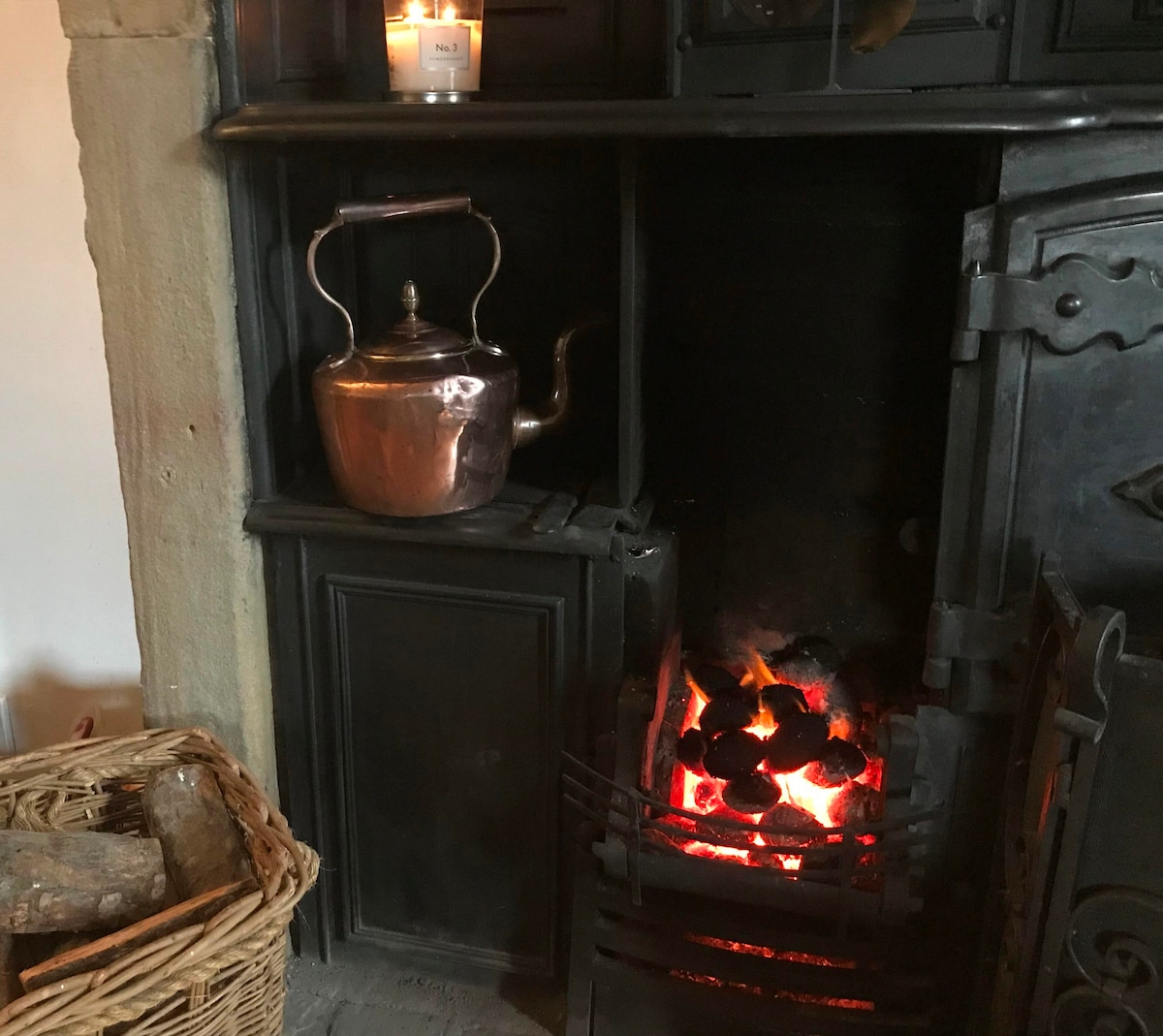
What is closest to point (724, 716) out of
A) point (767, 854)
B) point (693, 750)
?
point (693, 750)

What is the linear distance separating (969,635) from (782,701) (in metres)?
0.34

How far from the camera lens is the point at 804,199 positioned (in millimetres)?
1459

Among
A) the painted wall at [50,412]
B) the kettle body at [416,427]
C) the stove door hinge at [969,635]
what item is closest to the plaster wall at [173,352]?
the kettle body at [416,427]

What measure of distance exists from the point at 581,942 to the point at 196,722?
2.05 ft

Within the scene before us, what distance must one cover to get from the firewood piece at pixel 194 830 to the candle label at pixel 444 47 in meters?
0.95

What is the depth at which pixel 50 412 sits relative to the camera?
1.72 m

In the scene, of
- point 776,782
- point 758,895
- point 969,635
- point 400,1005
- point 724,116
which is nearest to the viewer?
point 724,116

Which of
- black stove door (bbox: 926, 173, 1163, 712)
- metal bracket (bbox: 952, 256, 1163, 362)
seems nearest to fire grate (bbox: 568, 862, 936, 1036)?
black stove door (bbox: 926, 173, 1163, 712)

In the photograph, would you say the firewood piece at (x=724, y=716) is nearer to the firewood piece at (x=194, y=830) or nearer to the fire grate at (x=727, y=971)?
the fire grate at (x=727, y=971)

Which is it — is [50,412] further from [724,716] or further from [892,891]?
[892,891]

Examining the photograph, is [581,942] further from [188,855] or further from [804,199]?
[804,199]

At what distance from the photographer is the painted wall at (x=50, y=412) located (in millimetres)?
1589

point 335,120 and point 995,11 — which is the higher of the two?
point 995,11

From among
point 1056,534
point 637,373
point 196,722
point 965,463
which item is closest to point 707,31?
point 637,373
